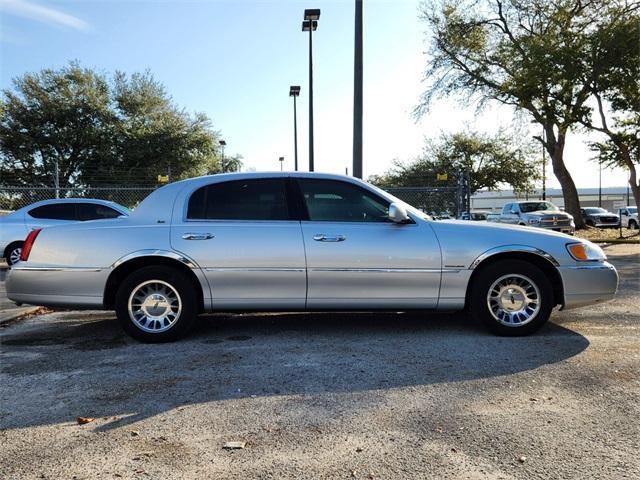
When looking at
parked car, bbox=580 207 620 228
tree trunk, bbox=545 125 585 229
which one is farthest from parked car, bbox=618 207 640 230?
tree trunk, bbox=545 125 585 229

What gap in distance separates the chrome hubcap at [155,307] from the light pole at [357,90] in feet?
24.0

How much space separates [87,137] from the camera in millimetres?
30719

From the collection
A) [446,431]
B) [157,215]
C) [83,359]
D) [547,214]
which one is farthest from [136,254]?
[547,214]

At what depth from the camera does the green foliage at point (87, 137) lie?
29.9 m

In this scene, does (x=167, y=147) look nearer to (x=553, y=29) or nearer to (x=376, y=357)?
(x=553, y=29)

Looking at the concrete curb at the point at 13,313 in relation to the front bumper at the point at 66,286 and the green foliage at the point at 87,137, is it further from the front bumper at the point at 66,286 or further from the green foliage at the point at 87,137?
the green foliage at the point at 87,137

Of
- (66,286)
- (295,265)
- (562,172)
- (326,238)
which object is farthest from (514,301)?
(562,172)

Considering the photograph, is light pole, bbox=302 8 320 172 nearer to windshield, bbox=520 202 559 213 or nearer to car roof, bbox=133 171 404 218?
windshield, bbox=520 202 559 213

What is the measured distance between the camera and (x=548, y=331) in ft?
18.2

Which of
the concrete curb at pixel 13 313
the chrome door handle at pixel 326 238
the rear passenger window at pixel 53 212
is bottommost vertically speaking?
the concrete curb at pixel 13 313

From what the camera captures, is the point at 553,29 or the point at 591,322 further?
the point at 553,29

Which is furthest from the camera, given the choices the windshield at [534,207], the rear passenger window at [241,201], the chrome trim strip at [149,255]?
the windshield at [534,207]

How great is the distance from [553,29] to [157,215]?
65.1ft

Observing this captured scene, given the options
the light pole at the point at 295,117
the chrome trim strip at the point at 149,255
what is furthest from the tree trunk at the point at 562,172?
the chrome trim strip at the point at 149,255
